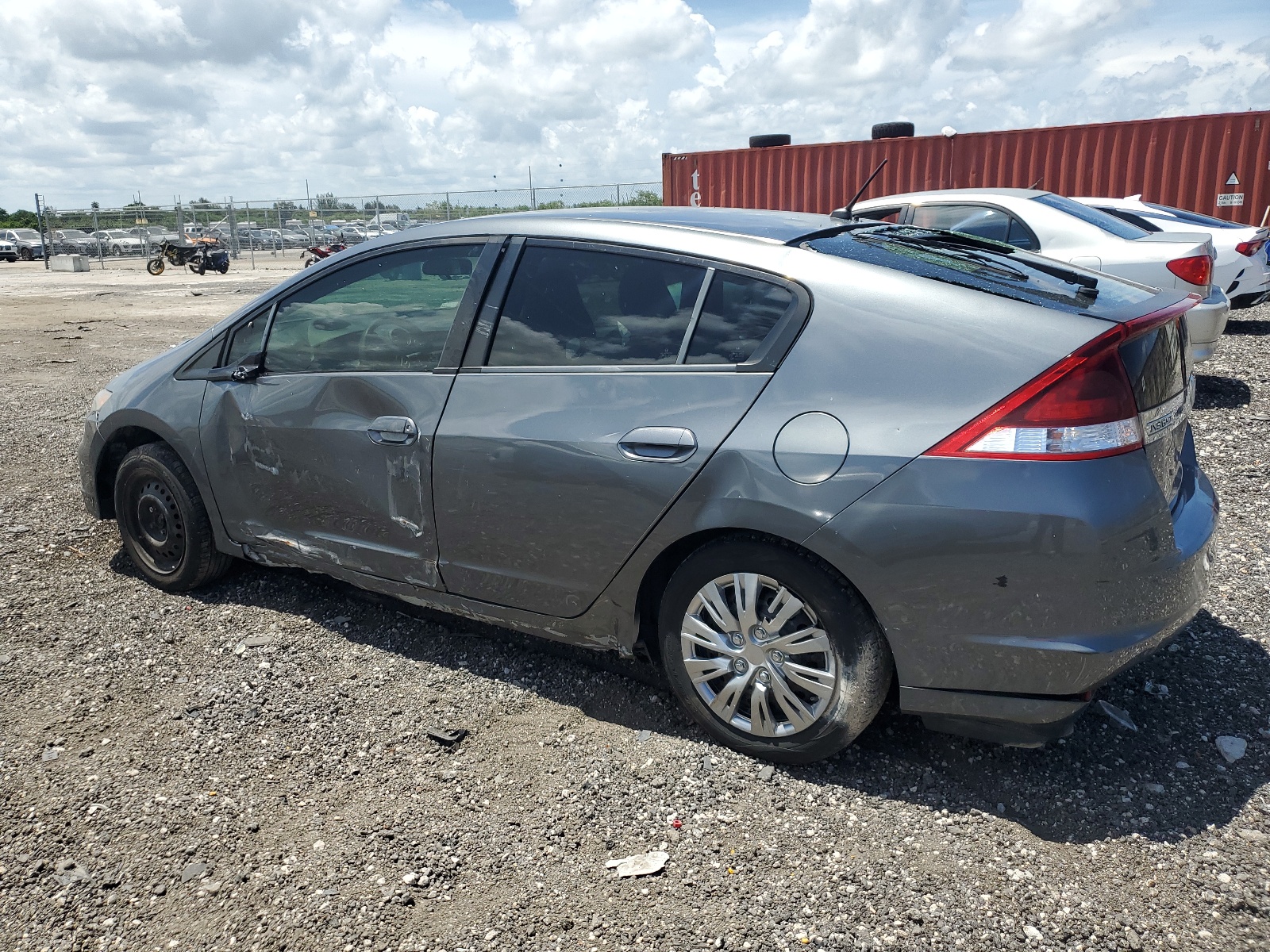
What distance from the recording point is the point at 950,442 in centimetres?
248

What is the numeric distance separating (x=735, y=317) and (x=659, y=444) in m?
0.43

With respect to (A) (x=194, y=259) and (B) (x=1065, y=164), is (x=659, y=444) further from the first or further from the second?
(A) (x=194, y=259)

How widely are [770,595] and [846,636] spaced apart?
0.79 feet

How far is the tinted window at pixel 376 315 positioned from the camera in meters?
3.47

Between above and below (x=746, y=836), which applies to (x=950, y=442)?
above

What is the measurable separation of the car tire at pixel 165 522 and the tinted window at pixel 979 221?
6081 mm

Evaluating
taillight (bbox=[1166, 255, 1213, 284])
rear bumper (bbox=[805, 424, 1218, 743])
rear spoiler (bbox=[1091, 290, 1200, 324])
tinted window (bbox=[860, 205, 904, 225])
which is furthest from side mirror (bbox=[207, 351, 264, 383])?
taillight (bbox=[1166, 255, 1213, 284])

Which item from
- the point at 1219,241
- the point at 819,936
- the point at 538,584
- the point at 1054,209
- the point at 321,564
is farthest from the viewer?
the point at 1219,241

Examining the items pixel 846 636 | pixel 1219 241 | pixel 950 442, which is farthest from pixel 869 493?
pixel 1219 241

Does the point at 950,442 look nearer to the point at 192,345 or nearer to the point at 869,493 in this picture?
the point at 869,493

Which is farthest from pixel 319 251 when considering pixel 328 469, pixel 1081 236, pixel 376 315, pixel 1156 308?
pixel 1156 308

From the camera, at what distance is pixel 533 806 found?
2852mm

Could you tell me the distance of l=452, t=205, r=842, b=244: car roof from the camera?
3.09m

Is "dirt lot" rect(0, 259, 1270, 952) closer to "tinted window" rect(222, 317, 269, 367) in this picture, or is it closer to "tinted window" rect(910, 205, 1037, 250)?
"tinted window" rect(222, 317, 269, 367)
